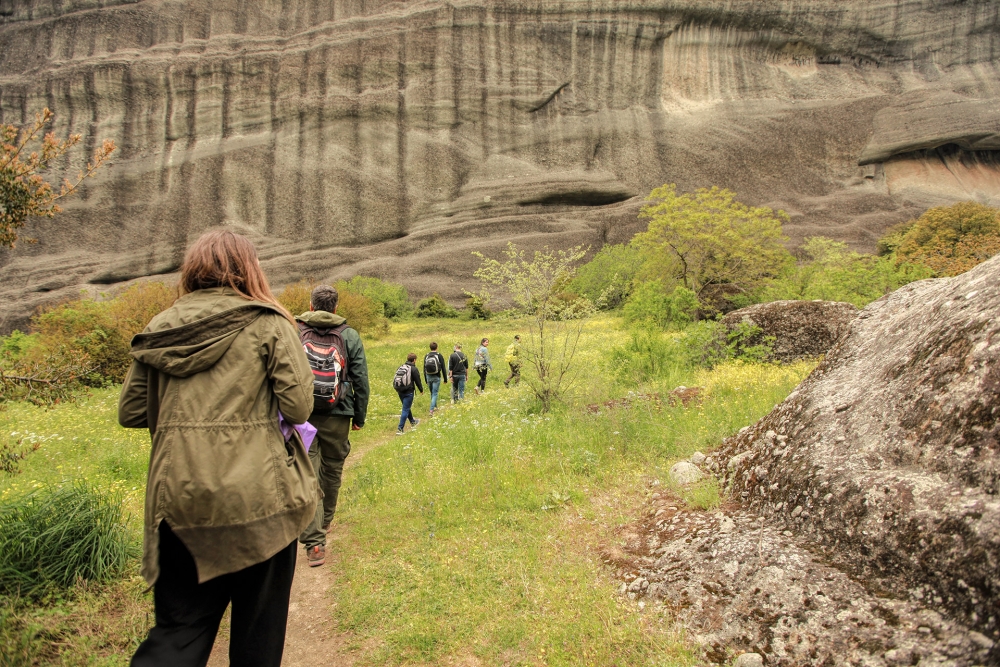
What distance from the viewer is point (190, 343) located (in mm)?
2123

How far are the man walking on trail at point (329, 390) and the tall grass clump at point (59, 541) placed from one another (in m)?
1.32

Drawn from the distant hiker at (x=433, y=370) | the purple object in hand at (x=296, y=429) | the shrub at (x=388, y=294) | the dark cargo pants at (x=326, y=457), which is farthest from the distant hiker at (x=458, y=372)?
the shrub at (x=388, y=294)

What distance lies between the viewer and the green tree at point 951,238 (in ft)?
83.1

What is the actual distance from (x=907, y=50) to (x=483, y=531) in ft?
196

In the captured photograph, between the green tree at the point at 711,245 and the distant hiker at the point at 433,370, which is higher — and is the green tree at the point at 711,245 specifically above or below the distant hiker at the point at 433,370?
above

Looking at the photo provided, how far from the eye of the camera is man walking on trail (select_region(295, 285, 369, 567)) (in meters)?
4.16

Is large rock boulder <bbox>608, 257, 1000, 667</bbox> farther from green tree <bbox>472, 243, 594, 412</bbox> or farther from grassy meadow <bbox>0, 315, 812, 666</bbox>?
green tree <bbox>472, 243, 594, 412</bbox>

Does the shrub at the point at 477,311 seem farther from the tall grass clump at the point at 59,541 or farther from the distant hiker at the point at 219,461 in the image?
the distant hiker at the point at 219,461

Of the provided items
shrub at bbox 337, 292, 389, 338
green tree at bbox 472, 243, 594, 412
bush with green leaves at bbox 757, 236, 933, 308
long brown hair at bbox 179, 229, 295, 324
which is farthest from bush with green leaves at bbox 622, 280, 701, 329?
shrub at bbox 337, 292, 389, 338

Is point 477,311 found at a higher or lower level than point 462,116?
lower

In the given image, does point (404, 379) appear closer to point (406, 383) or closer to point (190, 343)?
point (406, 383)

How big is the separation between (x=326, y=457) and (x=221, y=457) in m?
2.55

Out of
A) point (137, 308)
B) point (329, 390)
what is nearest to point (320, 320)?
point (329, 390)

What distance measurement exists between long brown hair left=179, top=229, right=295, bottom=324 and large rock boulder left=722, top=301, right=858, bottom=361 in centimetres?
853
